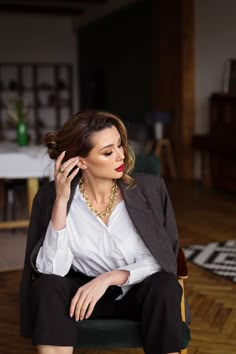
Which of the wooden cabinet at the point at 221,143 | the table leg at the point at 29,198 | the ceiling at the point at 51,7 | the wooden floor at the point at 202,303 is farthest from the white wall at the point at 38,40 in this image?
the wooden floor at the point at 202,303

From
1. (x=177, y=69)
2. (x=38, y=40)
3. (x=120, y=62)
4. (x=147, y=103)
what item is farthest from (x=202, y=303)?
(x=38, y=40)

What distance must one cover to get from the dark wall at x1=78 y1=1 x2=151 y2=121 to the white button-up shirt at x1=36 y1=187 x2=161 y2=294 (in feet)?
24.1

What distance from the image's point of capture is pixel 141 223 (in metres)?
2.09

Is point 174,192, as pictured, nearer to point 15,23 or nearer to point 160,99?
point 160,99

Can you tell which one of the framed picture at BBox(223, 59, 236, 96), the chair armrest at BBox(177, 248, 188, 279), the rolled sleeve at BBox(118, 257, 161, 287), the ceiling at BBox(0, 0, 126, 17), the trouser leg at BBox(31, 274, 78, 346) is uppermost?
the ceiling at BBox(0, 0, 126, 17)

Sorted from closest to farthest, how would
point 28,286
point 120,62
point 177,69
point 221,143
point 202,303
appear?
1. point 28,286
2. point 202,303
3. point 221,143
4. point 177,69
5. point 120,62

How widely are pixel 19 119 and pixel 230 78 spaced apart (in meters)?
3.10

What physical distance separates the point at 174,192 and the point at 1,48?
22.3 feet

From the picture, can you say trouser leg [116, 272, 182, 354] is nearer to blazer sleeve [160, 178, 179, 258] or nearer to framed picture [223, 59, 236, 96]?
blazer sleeve [160, 178, 179, 258]

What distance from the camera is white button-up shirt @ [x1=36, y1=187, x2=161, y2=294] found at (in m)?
2.08

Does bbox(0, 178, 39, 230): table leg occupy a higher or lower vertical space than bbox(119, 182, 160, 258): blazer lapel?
lower

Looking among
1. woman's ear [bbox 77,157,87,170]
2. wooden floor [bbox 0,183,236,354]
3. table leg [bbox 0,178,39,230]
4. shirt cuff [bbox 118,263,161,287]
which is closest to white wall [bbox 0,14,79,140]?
table leg [bbox 0,178,39,230]

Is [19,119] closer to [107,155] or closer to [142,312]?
[107,155]

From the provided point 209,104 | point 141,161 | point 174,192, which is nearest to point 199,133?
point 209,104
